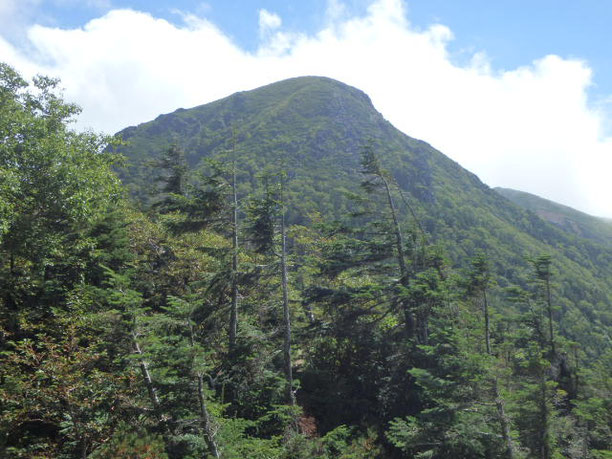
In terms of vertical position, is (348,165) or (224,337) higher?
(348,165)

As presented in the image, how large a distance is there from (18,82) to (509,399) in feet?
→ 74.9

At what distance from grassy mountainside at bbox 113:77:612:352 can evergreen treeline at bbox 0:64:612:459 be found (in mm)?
47796

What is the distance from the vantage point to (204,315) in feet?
51.7

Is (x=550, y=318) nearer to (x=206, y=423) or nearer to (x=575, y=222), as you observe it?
(x=206, y=423)

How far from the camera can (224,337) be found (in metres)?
17.2

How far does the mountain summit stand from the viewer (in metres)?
83.3

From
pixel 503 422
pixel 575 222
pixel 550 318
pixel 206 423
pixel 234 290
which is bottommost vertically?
pixel 503 422

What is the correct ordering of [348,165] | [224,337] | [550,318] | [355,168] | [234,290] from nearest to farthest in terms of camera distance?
[234,290] < [224,337] < [550,318] < [355,168] < [348,165]

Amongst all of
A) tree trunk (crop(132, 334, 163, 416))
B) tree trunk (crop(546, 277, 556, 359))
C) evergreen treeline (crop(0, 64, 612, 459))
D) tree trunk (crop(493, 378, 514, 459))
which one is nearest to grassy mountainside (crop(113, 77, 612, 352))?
tree trunk (crop(546, 277, 556, 359))

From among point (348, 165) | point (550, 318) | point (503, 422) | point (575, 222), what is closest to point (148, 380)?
point (503, 422)

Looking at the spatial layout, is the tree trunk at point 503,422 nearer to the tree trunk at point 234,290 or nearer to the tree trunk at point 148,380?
the tree trunk at point 234,290

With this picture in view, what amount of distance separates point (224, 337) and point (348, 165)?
89668mm

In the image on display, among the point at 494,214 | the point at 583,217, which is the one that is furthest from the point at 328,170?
the point at 583,217

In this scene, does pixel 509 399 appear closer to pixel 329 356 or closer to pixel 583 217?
pixel 329 356
